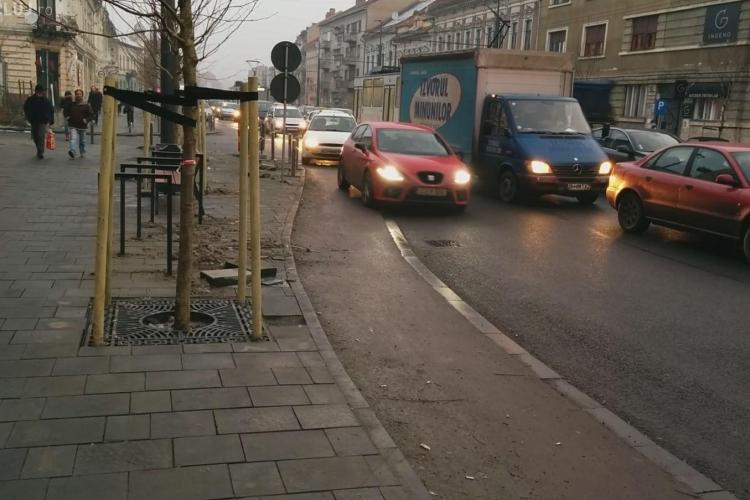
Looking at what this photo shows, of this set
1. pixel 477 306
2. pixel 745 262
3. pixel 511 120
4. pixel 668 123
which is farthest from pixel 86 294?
pixel 668 123

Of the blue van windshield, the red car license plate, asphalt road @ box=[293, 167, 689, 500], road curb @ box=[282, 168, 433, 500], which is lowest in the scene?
asphalt road @ box=[293, 167, 689, 500]

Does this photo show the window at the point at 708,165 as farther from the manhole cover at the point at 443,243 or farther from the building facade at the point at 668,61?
the building facade at the point at 668,61

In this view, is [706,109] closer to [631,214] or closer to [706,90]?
[706,90]

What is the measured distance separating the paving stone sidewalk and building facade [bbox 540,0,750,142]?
87.6 feet

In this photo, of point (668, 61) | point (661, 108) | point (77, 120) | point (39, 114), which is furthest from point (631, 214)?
point (668, 61)

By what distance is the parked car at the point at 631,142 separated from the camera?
17.4 metres

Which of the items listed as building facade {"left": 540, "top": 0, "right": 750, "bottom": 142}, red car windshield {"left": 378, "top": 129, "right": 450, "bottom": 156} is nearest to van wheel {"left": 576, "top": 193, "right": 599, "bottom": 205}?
red car windshield {"left": 378, "top": 129, "right": 450, "bottom": 156}

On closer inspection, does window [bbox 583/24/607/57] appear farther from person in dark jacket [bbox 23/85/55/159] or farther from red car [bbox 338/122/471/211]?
person in dark jacket [bbox 23/85/55/159]

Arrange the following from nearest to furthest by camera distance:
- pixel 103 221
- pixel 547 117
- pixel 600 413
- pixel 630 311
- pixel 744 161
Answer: pixel 600 413
pixel 103 221
pixel 630 311
pixel 744 161
pixel 547 117

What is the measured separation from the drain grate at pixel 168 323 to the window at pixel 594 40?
40.2 metres

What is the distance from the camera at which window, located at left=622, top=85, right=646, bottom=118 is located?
38688 millimetres

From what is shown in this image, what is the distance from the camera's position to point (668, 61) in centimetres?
3706

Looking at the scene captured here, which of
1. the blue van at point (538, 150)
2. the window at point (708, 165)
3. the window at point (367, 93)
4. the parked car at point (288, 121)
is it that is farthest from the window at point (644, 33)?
the window at point (708, 165)

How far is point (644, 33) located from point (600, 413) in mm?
38527
